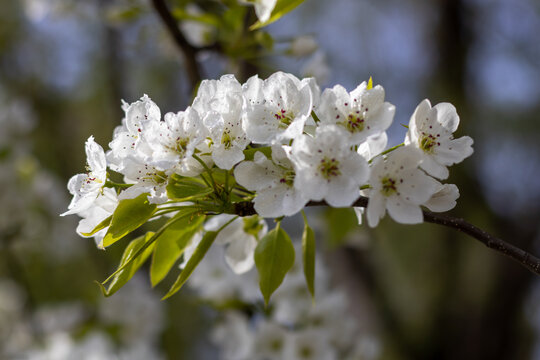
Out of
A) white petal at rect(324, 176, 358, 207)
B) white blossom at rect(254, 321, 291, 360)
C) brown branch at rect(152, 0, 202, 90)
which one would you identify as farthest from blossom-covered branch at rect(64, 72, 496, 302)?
white blossom at rect(254, 321, 291, 360)

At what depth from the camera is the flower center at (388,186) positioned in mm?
664

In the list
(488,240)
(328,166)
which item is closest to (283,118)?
(328,166)

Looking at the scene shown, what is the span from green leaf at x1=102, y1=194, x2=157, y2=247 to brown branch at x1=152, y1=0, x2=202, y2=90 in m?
0.58

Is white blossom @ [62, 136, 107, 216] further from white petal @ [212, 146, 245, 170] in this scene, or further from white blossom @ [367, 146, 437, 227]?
white blossom @ [367, 146, 437, 227]

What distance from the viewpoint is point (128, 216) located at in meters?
0.69

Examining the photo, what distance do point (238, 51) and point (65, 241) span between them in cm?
286

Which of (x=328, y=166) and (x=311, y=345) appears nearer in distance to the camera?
(x=328, y=166)

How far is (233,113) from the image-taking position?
0.73 meters

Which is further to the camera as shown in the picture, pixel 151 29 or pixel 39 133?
pixel 39 133

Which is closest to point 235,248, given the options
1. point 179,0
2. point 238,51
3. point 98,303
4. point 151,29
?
point 238,51

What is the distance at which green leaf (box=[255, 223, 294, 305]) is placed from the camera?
764 millimetres

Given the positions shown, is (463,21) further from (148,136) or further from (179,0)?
(148,136)

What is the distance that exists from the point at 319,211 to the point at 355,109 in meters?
1.37

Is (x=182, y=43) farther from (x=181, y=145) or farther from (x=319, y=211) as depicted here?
(x=319, y=211)
